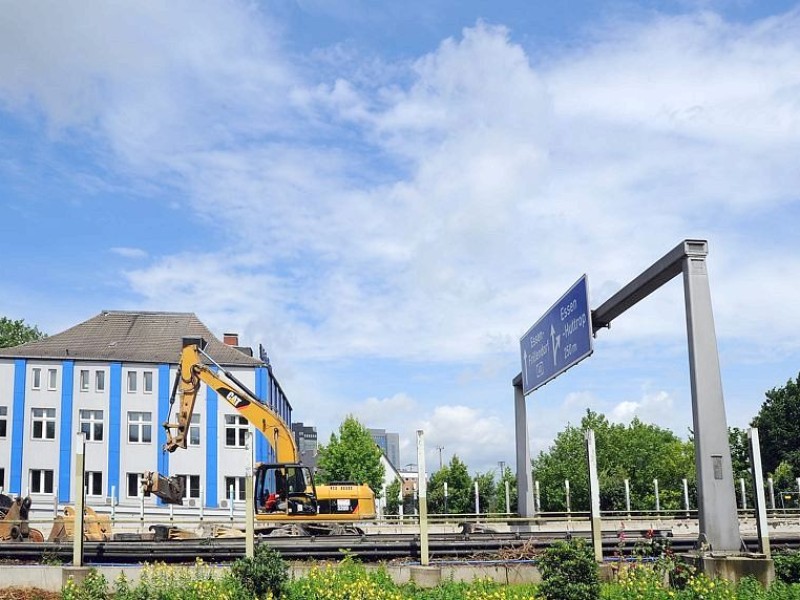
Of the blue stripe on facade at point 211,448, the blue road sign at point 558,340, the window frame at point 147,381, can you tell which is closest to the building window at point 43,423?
the window frame at point 147,381

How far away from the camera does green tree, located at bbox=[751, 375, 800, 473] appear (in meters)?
79.5

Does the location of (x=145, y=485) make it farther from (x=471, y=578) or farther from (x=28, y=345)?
(x=28, y=345)

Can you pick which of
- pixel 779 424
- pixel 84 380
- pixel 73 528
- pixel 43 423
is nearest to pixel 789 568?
pixel 73 528

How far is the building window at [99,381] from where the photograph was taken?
5872 centimetres

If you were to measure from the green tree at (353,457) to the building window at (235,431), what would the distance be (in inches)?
346

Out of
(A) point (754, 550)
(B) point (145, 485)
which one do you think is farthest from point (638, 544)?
(B) point (145, 485)

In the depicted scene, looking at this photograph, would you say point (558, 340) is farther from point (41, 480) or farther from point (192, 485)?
point (41, 480)

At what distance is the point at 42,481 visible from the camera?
57094 millimetres

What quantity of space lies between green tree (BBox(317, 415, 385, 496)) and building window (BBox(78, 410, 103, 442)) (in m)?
16.7

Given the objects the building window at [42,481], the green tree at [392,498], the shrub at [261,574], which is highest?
the building window at [42,481]

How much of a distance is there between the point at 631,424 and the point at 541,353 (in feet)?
160

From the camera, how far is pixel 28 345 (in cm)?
6097

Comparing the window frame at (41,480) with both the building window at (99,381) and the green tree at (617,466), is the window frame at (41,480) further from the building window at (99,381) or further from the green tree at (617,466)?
the green tree at (617,466)

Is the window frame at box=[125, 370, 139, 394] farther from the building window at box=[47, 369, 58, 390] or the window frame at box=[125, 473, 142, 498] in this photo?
the window frame at box=[125, 473, 142, 498]
